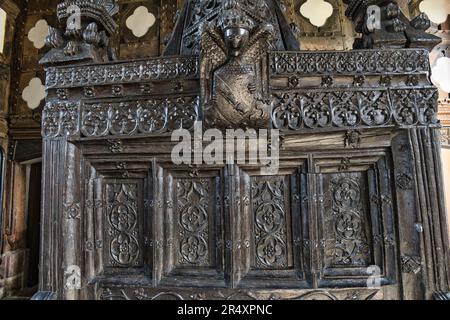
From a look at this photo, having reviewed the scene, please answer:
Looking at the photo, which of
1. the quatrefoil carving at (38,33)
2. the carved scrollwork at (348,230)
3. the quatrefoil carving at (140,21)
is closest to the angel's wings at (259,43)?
the carved scrollwork at (348,230)

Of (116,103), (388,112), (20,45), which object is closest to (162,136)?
(116,103)

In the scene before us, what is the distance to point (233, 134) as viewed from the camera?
235 centimetres

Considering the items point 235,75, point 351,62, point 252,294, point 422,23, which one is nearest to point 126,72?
point 235,75

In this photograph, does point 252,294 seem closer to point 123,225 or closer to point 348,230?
point 348,230

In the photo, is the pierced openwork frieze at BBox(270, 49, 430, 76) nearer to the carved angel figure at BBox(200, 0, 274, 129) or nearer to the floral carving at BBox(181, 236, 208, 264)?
the carved angel figure at BBox(200, 0, 274, 129)

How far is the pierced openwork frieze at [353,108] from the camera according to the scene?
2260mm

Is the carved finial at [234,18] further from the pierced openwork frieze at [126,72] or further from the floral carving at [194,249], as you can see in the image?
the floral carving at [194,249]

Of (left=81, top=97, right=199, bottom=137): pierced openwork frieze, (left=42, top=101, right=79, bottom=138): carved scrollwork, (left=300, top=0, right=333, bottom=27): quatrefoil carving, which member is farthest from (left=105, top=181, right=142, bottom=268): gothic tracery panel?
(left=300, top=0, right=333, bottom=27): quatrefoil carving

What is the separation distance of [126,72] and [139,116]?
38 centimetres

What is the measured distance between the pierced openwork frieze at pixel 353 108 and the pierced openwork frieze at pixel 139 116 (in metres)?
0.71

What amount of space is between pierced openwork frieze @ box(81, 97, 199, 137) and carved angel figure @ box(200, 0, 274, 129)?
0.21 m

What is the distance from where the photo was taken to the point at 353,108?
90.9 inches

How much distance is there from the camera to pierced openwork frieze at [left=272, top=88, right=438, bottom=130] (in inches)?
89.0

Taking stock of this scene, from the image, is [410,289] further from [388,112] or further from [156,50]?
[156,50]
